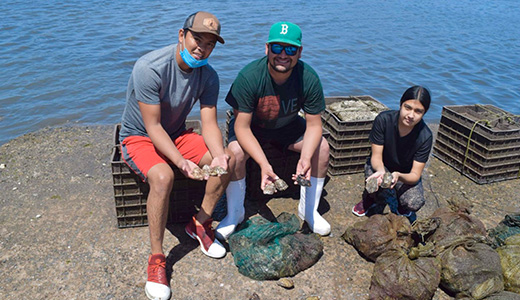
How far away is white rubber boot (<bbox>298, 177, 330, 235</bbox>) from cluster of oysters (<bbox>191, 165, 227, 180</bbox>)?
0.97 m

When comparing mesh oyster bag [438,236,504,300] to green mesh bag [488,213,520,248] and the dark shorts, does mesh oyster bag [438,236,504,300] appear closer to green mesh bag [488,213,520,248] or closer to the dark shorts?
green mesh bag [488,213,520,248]

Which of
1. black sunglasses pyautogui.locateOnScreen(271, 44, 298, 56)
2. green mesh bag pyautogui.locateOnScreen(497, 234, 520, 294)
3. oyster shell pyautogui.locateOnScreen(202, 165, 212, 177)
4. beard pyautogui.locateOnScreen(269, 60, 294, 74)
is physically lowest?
green mesh bag pyautogui.locateOnScreen(497, 234, 520, 294)

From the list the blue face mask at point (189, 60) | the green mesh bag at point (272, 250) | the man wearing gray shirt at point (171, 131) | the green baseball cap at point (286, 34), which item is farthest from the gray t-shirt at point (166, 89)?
the green mesh bag at point (272, 250)

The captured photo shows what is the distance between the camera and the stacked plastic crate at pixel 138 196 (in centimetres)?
379

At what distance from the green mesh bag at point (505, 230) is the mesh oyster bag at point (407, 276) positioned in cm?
91

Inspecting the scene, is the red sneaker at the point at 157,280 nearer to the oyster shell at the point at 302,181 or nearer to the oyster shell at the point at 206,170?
the oyster shell at the point at 206,170

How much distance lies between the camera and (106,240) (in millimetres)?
3912

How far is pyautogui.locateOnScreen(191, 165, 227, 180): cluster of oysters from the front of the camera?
351 cm

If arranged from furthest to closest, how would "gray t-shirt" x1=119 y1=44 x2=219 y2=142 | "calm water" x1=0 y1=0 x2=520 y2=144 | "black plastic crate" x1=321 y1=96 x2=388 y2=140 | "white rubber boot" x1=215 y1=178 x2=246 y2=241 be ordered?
"calm water" x1=0 y1=0 x2=520 y2=144
"black plastic crate" x1=321 y1=96 x2=388 y2=140
"white rubber boot" x1=215 y1=178 x2=246 y2=241
"gray t-shirt" x1=119 y1=44 x2=219 y2=142

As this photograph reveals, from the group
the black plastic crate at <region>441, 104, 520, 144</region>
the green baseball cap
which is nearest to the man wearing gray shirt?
the green baseball cap

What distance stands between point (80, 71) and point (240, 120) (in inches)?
289

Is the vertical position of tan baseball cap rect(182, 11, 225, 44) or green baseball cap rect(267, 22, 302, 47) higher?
tan baseball cap rect(182, 11, 225, 44)

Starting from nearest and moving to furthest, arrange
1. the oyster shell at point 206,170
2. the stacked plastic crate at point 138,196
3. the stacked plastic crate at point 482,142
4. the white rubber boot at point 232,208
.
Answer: the oyster shell at point 206,170 → the stacked plastic crate at point 138,196 → the white rubber boot at point 232,208 → the stacked plastic crate at point 482,142

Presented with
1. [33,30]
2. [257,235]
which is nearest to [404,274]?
[257,235]
